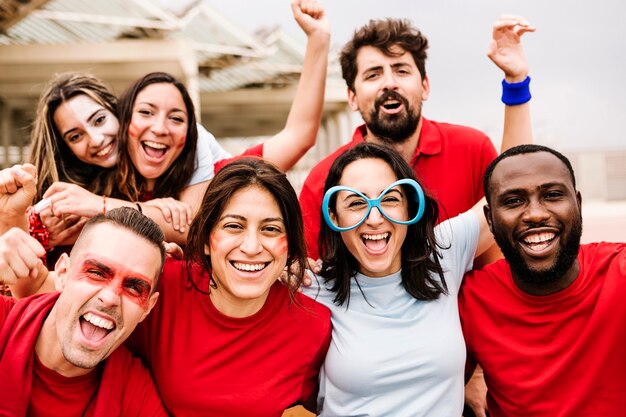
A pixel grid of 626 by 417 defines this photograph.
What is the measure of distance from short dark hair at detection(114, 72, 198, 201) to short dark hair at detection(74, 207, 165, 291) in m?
1.18

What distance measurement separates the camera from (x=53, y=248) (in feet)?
11.6

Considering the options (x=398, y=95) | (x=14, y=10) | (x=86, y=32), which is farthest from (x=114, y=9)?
(x=398, y=95)

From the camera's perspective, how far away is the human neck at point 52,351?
239cm

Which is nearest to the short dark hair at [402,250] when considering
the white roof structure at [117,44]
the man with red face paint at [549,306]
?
the man with red face paint at [549,306]

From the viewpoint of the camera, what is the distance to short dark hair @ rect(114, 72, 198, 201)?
3.72 m

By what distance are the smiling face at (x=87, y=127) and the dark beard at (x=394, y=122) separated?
68.7 inches

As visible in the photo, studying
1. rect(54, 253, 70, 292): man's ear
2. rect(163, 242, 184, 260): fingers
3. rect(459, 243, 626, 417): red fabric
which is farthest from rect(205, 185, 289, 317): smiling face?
rect(459, 243, 626, 417): red fabric

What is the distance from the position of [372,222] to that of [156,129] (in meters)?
1.68

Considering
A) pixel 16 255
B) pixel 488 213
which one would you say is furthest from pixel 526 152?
pixel 16 255

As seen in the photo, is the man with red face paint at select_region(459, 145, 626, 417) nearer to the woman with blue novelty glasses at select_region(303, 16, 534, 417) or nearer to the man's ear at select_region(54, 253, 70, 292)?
the woman with blue novelty glasses at select_region(303, 16, 534, 417)

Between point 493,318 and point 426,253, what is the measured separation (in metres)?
0.45

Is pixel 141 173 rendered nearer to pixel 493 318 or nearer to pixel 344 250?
pixel 344 250

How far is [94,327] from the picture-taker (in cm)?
240

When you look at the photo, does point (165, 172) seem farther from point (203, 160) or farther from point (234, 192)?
point (234, 192)
